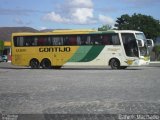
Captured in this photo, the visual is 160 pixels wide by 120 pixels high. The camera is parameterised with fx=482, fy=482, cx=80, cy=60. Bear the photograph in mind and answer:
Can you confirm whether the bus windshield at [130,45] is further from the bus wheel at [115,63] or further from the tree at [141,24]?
the tree at [141,24]

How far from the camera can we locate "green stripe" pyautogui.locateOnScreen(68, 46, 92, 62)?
122 feet

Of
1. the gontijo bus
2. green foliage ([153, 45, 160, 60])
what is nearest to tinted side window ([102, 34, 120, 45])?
the gontijo bus

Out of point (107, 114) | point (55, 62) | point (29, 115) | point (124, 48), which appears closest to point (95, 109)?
point (107, 114)

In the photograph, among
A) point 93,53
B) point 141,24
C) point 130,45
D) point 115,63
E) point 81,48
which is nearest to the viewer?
point 130,45

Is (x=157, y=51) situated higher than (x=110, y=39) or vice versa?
(x=110, y=39)

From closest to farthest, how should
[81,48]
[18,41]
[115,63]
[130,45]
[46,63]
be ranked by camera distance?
[130,45], [115,63], [81,48], [46,63], [18,41]

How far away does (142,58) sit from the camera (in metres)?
36.1

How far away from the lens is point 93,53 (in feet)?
121

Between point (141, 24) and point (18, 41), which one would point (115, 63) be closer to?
point (18, 41)

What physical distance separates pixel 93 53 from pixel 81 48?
1.09 metres

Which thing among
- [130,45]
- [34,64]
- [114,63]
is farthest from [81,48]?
[34,64]

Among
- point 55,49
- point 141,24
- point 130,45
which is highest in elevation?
point 141,24

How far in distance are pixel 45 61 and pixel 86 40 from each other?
4.12 m

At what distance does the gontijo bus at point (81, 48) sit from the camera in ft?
118
